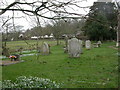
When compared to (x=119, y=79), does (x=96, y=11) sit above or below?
above

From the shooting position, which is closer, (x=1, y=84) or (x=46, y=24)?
(x=46, y=24)

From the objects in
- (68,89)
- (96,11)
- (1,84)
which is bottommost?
(68,89)

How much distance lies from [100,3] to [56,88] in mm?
3052

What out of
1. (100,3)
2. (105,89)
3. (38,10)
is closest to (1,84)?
(38,10)

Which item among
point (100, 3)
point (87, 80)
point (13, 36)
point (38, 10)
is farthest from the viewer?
point (87, 80)

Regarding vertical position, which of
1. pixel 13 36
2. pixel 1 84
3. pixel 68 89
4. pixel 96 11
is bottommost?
pixel 68 89

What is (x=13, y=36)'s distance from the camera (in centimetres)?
438

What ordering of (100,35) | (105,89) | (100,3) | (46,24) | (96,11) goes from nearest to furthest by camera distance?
1. (100,3)
2. (96,11)
3. (46,24)
4. (105,89)
5. (100,35)

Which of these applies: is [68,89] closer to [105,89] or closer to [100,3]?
[105,89]

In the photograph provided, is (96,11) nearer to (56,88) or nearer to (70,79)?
(56,88)

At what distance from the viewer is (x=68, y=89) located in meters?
5.52

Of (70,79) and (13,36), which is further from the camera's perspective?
(70,79)

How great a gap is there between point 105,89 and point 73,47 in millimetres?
8407

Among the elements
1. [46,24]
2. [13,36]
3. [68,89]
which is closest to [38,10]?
[46,24]
